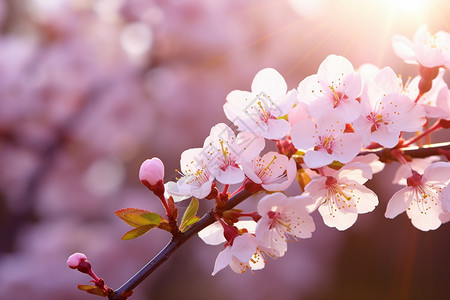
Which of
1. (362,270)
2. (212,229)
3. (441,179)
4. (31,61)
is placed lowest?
(362,270)

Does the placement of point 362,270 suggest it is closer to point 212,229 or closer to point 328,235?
point 328,235

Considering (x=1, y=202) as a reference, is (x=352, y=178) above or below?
above

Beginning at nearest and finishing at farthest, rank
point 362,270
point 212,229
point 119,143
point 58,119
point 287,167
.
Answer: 1. point 287,167
2. point 212,229
3. point 58,119
4. point 119,143
5. point 362,270

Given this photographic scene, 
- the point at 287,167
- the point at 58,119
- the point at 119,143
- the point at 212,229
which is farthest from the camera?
the point at 119,143

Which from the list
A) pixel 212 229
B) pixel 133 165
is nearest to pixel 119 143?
pixel 133 165

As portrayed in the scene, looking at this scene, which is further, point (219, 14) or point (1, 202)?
point (1, 202)

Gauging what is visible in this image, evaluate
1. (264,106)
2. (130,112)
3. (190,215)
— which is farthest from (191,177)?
(130,112)
